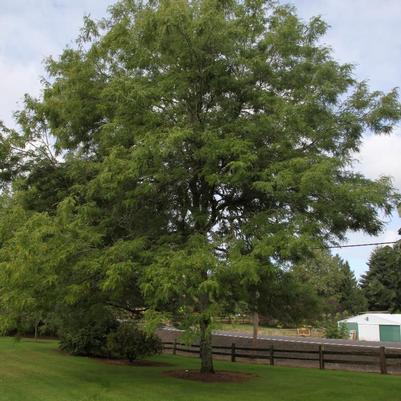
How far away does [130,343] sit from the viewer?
826 inches

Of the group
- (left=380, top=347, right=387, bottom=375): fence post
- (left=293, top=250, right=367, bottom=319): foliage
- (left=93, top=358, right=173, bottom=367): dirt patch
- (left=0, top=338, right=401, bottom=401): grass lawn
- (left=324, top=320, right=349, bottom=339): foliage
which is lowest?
(left=0, top=338, right=401, bottom=401): grass lawn

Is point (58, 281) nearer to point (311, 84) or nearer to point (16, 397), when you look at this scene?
point (16, 397)

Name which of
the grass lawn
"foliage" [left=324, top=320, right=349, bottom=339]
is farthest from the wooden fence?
"foliage" [left=324, top=320, right=349, bottom=339]

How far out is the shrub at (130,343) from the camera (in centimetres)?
2095

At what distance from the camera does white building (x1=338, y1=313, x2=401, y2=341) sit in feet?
173

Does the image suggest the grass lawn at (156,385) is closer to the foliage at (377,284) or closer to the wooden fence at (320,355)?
the wooden fence at (320,355)

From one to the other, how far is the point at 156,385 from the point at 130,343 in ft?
22.2

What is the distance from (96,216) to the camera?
14.0 meters

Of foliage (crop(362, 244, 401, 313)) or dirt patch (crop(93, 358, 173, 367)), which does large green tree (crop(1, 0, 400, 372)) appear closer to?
dirt patch (crop(93, 358, 173, 367))

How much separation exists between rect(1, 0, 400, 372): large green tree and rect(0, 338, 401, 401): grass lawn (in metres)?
1.62

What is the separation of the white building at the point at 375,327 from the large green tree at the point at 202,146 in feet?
137

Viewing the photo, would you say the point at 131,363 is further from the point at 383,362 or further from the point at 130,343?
the point at 383,362

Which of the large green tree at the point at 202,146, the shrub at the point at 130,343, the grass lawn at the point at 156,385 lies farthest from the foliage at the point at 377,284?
the large green tree at the point at 202,146

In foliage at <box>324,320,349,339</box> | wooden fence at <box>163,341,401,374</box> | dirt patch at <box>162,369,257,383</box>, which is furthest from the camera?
foliage at <box>324,320,349,339</box>
